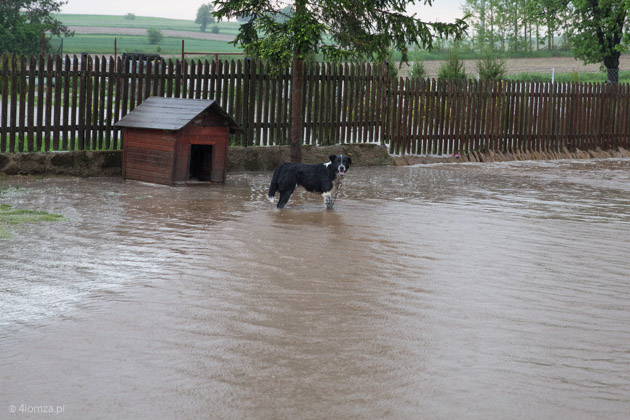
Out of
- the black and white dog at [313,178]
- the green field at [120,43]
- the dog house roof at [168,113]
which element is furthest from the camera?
the green field at [120,43]

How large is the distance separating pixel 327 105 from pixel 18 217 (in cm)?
899

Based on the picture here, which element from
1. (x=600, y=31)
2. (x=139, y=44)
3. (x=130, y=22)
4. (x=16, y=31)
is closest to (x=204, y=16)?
(x=130, y=22)

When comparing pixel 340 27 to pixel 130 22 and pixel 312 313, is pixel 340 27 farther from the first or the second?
pixel 130 22

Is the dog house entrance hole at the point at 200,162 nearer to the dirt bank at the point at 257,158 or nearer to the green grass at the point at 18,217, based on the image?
A: the dirt bank at the point at 257,158

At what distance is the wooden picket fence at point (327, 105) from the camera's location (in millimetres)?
14102

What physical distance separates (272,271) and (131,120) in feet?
24.4

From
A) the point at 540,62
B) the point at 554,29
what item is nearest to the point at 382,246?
the point at 554,29

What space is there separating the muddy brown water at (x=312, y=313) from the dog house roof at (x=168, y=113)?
248 centimetres

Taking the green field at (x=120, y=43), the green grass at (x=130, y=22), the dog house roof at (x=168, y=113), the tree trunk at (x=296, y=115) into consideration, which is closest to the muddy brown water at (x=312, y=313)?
the dog house roof at (x=168, y=113)

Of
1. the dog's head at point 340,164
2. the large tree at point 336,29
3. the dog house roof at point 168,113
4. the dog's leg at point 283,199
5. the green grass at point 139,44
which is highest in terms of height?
the green grass at point 139,44

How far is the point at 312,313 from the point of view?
579 centimetres

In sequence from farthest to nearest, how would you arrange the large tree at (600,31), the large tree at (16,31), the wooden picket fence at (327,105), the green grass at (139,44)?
the green grass at (139,44), the large tree at (16,31), the large tree at (600,31), the wooden picket fence at (327,105)

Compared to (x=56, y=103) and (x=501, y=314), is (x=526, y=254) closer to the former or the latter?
(x=501, y=314)

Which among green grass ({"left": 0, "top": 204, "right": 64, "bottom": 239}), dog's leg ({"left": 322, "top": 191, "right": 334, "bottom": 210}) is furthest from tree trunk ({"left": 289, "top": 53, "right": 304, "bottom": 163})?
green grass ({"left": 0, "top": 204, "right": 64, "bottom": 239})
